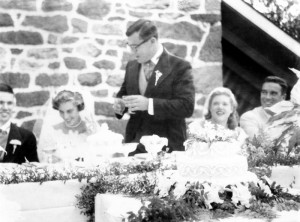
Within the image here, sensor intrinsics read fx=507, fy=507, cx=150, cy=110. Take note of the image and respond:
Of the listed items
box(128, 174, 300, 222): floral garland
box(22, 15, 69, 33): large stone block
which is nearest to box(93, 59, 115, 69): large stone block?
box(22, 15, 69, 33): large stone block

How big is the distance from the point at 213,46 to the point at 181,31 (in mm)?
417

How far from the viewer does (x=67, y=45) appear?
466 cm

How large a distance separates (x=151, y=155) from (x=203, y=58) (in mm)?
1599

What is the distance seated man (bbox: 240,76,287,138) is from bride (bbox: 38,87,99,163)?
4.95ft

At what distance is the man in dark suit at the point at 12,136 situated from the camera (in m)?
4.27

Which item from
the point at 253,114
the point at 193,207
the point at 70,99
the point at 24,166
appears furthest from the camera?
the point at 253,114

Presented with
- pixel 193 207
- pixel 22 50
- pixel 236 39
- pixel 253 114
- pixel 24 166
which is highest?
pixel 236 39

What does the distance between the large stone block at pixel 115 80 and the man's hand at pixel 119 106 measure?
0.48 ft

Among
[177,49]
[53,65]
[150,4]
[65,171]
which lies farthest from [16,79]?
[177,49]

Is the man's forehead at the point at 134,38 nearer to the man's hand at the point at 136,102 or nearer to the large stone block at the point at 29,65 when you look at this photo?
the man's hand at the point at 136,102

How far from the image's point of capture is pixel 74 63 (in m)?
4.67

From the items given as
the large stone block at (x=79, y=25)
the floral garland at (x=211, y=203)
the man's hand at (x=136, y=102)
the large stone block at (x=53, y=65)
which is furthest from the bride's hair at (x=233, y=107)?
the floral garland at (x=211, y=203)

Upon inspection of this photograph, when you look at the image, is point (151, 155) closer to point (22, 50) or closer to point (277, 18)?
point (22, 50)

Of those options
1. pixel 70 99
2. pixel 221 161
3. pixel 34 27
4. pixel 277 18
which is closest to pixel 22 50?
pixel 34 27
